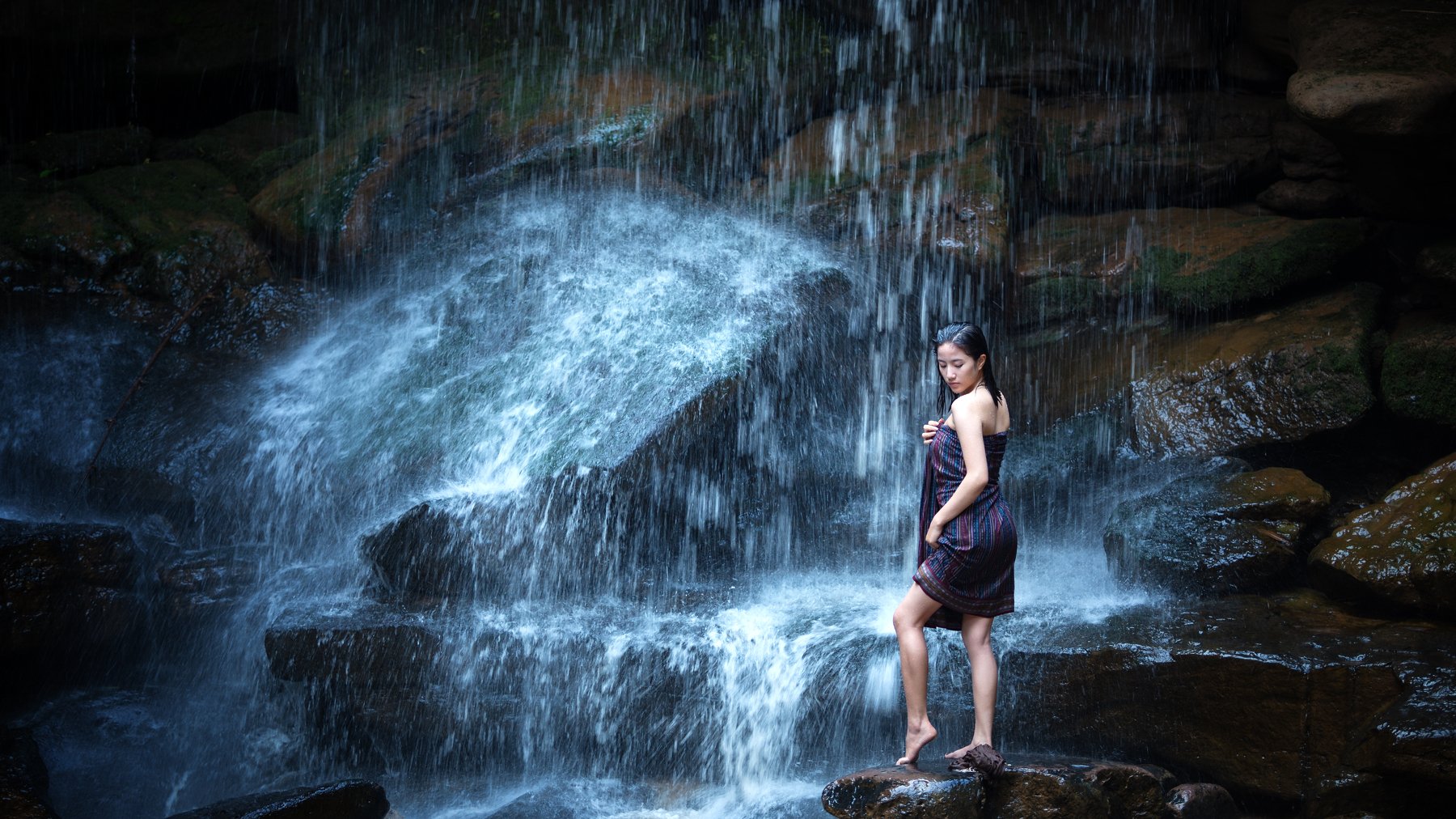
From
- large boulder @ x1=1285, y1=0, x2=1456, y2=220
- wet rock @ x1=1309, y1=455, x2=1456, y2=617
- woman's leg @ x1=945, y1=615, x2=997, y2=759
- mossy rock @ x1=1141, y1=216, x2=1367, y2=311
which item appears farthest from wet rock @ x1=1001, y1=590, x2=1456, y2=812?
mossy rock @ x1=1141, y1=216, x2=1367, y2=311

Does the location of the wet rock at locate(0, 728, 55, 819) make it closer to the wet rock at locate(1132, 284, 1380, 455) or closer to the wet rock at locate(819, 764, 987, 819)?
the wet rock at locate(819, 764, 987, 819)

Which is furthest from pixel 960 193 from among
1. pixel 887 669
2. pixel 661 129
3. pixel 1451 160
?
pixel 887 669

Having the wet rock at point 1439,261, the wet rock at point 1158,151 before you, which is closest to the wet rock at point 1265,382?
the wet rock at point 1439,261

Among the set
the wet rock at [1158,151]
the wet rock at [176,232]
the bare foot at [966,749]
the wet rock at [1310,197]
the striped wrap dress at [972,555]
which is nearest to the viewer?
the bare foot at [966,749]

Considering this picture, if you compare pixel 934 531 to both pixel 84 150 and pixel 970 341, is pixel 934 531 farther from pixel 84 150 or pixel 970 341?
pixel 84 150

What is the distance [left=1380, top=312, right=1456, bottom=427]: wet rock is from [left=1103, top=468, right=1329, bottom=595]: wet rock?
106 cm

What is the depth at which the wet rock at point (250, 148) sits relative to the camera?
9.73m

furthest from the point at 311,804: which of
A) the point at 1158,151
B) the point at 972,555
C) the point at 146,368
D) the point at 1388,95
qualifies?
the point at 1158,151

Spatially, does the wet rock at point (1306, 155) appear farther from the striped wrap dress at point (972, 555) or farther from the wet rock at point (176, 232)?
the wet rock at point (176, 232)

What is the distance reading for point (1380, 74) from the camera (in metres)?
5.54

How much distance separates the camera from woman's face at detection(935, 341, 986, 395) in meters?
4.00

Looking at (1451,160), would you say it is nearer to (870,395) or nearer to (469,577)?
(870,395)

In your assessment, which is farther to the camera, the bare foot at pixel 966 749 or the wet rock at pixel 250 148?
the wet rock at pixel 250 148

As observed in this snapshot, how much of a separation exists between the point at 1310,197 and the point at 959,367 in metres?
5.16
